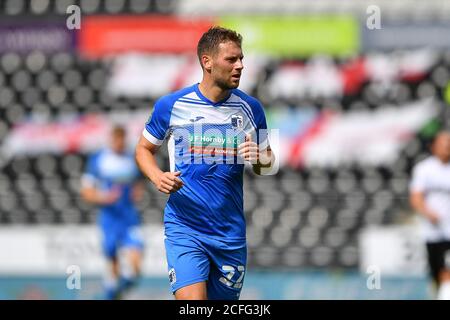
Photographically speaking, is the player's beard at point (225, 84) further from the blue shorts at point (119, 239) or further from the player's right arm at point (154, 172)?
the blue shorts at point (119, 239)

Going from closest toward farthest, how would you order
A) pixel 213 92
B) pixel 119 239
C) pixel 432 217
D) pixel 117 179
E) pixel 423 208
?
pixel 213 92
pixel 432 217
pixel 423 208
pixel 117 179
pixel 119 239

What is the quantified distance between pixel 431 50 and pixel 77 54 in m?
4.99

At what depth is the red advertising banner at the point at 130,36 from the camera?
14.9 metres

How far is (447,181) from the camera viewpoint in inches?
445

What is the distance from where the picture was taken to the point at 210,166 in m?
6.53

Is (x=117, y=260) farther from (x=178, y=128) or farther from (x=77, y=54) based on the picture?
(x=178, y=128)

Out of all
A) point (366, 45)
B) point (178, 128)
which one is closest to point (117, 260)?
point (366, 45)

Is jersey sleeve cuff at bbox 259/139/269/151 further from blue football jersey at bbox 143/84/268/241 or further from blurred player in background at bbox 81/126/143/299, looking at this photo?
blurred player in background at bbox 81/126/143/299

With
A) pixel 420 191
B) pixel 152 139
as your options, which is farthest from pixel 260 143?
pixel 420 191

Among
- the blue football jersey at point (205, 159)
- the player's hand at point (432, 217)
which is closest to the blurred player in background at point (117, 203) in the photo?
the player's hand at point (432, 217)

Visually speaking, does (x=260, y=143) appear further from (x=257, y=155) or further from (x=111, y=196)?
(x=111, y=196)

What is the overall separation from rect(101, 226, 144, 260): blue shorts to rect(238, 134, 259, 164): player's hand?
6404 millimetres

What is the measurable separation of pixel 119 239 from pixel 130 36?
354 centimetres

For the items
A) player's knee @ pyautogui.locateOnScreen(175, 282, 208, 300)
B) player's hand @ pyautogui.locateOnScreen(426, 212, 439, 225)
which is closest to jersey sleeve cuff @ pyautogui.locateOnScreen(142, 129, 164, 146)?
player's knee @ pyautogui.locateOnScreen(175, 282, 208, 300)
